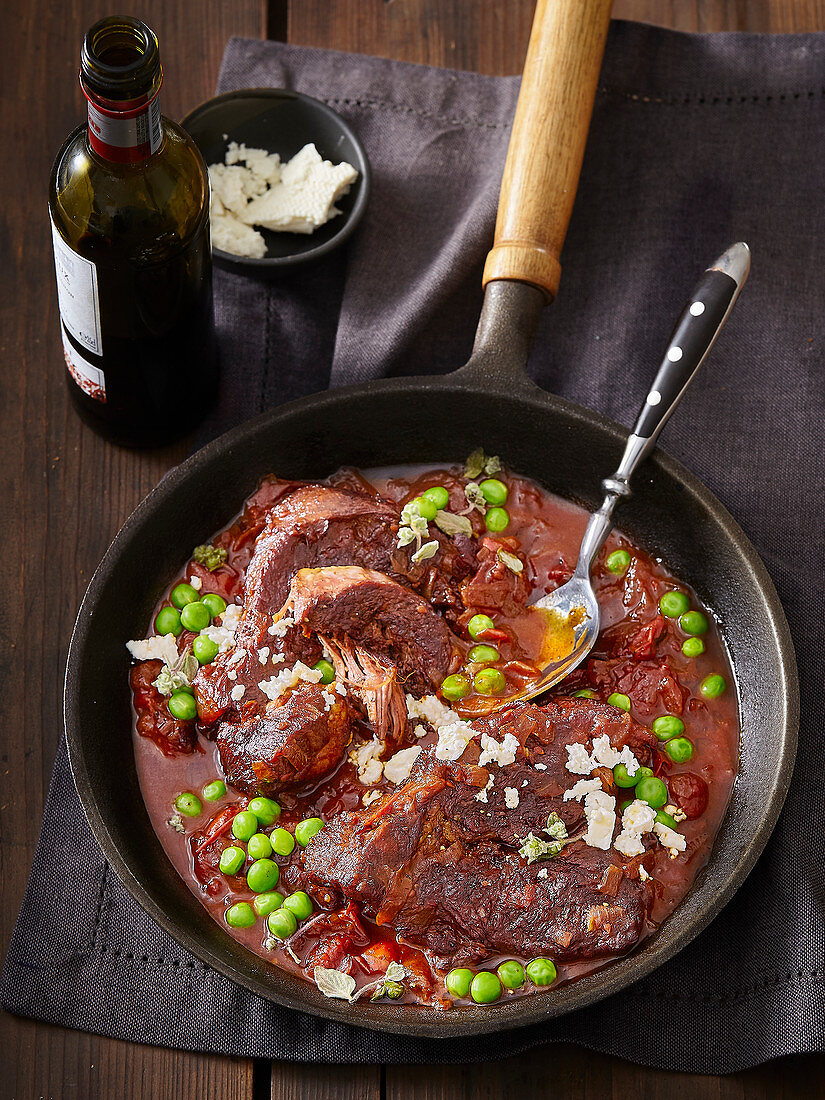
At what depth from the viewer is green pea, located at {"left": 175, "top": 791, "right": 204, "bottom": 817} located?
4188mm

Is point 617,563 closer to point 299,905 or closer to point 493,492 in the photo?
point 493,492

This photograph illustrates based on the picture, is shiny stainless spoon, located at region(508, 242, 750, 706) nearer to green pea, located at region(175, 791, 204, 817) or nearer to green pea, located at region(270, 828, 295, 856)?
green pea, located at region(270, 828, 295, 856)

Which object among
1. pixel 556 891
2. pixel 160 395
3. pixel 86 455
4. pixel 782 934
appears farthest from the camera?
pixel 86 455

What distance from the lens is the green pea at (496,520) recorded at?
4.64 meters

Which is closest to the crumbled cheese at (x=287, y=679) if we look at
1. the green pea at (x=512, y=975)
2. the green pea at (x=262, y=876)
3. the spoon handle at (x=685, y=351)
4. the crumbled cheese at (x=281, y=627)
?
the crumbled cheese at (x=281, y=627)

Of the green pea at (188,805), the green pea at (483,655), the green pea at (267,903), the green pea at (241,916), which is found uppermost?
the green pea at (483,655)

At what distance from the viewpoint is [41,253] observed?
16.8 feet

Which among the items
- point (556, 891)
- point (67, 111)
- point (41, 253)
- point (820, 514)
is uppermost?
point (67, 111)

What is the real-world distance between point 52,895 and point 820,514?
339 centimetres

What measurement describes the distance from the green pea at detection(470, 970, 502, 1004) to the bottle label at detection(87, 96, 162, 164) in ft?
9.55

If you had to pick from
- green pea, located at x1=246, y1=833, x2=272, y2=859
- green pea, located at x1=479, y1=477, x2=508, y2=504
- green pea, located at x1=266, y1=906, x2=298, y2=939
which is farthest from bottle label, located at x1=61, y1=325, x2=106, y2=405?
green pea, located at x1=266, y1=906, x2=298, y2=939

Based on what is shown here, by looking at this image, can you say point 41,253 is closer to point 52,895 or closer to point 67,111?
point 67,111

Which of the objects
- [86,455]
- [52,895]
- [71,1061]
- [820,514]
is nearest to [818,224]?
[820,514]

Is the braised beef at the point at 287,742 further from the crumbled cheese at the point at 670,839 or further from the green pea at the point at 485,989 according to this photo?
the crumbled cheese at the point at 670,839
